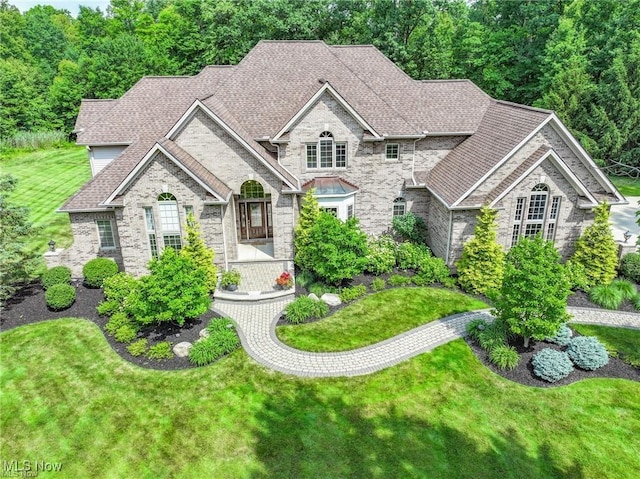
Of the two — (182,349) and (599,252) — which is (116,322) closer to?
(182,349)

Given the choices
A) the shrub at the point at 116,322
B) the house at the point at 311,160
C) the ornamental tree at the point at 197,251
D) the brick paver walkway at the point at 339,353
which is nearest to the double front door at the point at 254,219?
the house at the point at 311,160

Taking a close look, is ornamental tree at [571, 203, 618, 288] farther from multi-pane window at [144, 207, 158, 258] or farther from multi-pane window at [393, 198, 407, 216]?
multi-pane window at [144, 207, 158, 258]

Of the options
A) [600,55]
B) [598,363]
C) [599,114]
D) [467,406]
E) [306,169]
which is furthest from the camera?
[600,55]

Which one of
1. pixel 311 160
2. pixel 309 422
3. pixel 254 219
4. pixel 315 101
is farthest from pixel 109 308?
pixel 315 101

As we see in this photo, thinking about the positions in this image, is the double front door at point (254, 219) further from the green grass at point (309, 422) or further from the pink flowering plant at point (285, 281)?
the green grass at point (309, 422)

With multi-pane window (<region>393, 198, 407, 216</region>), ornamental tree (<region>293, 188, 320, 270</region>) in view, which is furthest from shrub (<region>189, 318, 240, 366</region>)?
multi-pane window (<region>393, 198, 407, 216</region>)

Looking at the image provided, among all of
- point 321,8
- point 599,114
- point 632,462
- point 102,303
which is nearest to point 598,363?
point 632,462

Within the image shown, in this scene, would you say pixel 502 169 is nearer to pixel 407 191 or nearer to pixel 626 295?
pixel 407 191
